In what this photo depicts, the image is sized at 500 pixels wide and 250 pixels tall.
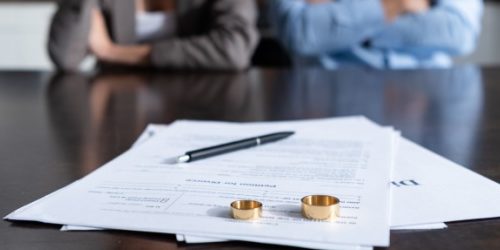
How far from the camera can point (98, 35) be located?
4.78 feet

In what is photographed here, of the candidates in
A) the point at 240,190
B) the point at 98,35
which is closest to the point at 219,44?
the point at 98,35

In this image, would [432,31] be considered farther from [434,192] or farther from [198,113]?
[434,192]

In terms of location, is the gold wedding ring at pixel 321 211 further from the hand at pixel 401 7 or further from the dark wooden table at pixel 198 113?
the hand at pixel 401 7

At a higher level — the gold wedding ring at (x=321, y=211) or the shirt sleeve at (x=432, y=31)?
the shirt sleeve at (x=432, y=31)

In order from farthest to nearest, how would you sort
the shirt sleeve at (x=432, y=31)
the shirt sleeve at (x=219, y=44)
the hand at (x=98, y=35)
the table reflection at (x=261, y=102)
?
the shirt sleeve at (x=432, y=31), the hand at (x=98, y=35), the shirt sleeve at (x=219, y=44), the table reflection at (x=261, y=102)

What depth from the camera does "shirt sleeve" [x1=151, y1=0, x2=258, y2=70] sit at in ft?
4.34

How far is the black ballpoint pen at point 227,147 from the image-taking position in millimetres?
527

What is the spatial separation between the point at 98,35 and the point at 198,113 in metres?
0.72

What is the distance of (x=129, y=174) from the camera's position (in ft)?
1.60

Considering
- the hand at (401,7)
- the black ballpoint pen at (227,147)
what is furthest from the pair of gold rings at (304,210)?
the hand at (401,7)

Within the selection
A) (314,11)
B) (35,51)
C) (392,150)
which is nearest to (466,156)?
(392,150)

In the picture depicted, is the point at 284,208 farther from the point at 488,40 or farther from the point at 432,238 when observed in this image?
the point at 488,40

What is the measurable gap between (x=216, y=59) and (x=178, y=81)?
10.8 inches

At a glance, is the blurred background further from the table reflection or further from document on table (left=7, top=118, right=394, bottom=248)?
document on table (left=7, top=118, right=394, bottom=248)
